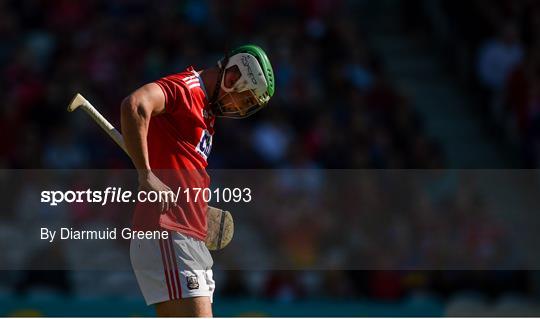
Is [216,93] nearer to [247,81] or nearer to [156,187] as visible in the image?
[247,81]

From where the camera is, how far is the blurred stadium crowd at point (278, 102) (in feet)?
40.6

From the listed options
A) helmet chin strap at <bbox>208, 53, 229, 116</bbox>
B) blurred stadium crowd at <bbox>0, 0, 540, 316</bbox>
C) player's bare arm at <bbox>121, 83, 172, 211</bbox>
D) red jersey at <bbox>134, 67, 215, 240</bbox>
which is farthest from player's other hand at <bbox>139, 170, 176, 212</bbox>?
blurred stadium crowd at <bbox>0, 0, 540, 316</bbox>

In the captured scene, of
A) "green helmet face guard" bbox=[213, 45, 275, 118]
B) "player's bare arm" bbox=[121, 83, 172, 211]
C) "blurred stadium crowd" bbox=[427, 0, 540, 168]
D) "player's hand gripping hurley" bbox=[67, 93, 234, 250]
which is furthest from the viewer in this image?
"blurred stadium crowd" bbox=[427, 0, 540, 168]

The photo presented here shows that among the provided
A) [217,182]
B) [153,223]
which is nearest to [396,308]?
[217,182]

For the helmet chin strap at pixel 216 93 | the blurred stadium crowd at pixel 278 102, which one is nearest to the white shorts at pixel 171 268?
the helmet chin strap at pixel 216 93

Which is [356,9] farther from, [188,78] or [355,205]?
[188,78]

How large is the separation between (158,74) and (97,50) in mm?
833

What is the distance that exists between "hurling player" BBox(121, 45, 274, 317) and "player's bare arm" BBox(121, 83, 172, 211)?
10 cm

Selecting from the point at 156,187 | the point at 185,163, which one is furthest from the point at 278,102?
the point at 156,187

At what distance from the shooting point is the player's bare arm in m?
5.84

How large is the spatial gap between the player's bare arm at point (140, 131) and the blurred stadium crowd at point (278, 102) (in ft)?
19.3

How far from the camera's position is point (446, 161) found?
14648mm

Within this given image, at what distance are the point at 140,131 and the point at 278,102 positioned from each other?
775 cm

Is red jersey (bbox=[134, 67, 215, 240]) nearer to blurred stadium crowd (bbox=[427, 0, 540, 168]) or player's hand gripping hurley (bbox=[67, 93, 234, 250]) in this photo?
player's hand gripping hurley (bbox=[67, 93, 234, 250])
